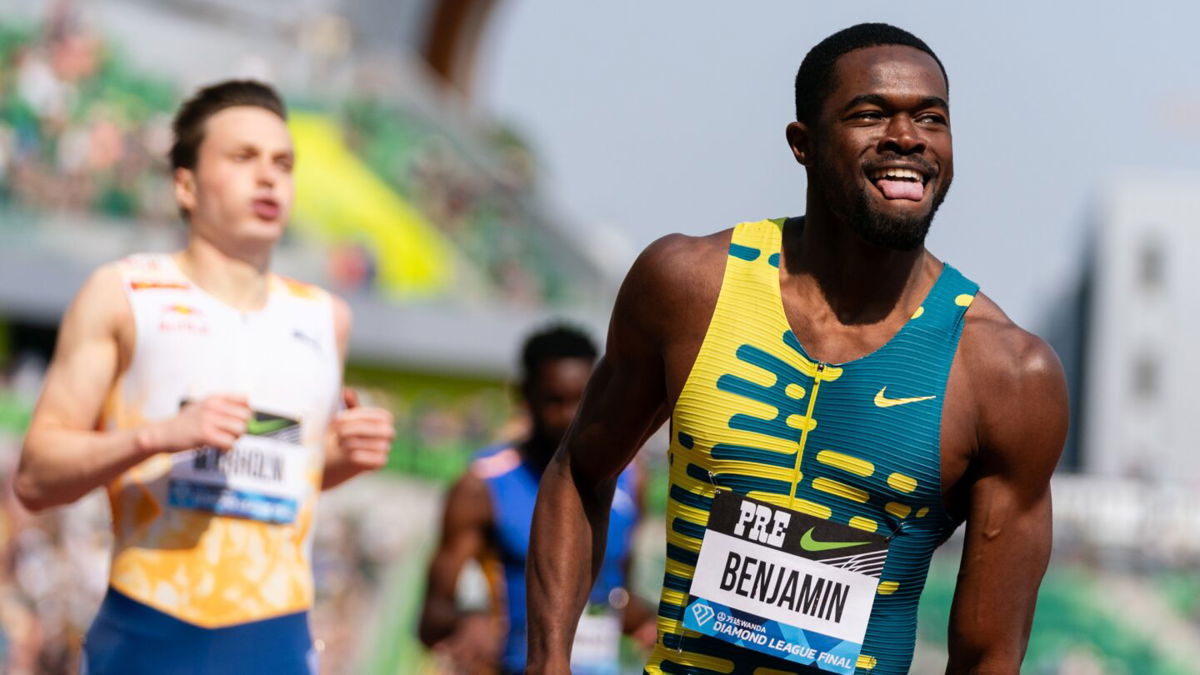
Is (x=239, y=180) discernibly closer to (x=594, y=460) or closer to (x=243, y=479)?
(x=243, y=479)

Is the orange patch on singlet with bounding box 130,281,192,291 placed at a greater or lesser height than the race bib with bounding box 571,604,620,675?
greater

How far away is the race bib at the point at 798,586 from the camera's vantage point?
288cm

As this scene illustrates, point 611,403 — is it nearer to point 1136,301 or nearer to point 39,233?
point 39,233

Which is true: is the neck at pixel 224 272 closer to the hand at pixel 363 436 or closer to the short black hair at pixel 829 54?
the hand at pixel 363 436

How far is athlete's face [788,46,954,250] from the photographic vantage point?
2.85 metres

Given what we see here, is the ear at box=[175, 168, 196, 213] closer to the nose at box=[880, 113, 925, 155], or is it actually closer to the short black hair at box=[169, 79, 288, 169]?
the short black hair at box=[169, 79, 288, 169]

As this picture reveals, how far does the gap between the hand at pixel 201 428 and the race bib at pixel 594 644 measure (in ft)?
6.12

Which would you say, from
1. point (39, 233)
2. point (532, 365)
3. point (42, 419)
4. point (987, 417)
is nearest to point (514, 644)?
point (532, 365)

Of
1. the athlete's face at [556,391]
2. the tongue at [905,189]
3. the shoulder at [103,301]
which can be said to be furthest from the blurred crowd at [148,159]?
the tongue at [905,189]

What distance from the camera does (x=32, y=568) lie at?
12016mm

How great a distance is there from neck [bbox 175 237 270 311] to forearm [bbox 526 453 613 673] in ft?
4.20

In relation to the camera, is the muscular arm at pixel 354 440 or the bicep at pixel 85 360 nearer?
the bicep at pixel 85 360

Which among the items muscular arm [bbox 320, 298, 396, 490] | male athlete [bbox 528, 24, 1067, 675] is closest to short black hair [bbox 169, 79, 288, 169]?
muscular arm [bbox 320, 298, 396, 490]

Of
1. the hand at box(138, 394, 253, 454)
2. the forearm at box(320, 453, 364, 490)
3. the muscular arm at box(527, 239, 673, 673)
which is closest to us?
the muscular arm at box(527, 239, 673, 673)
